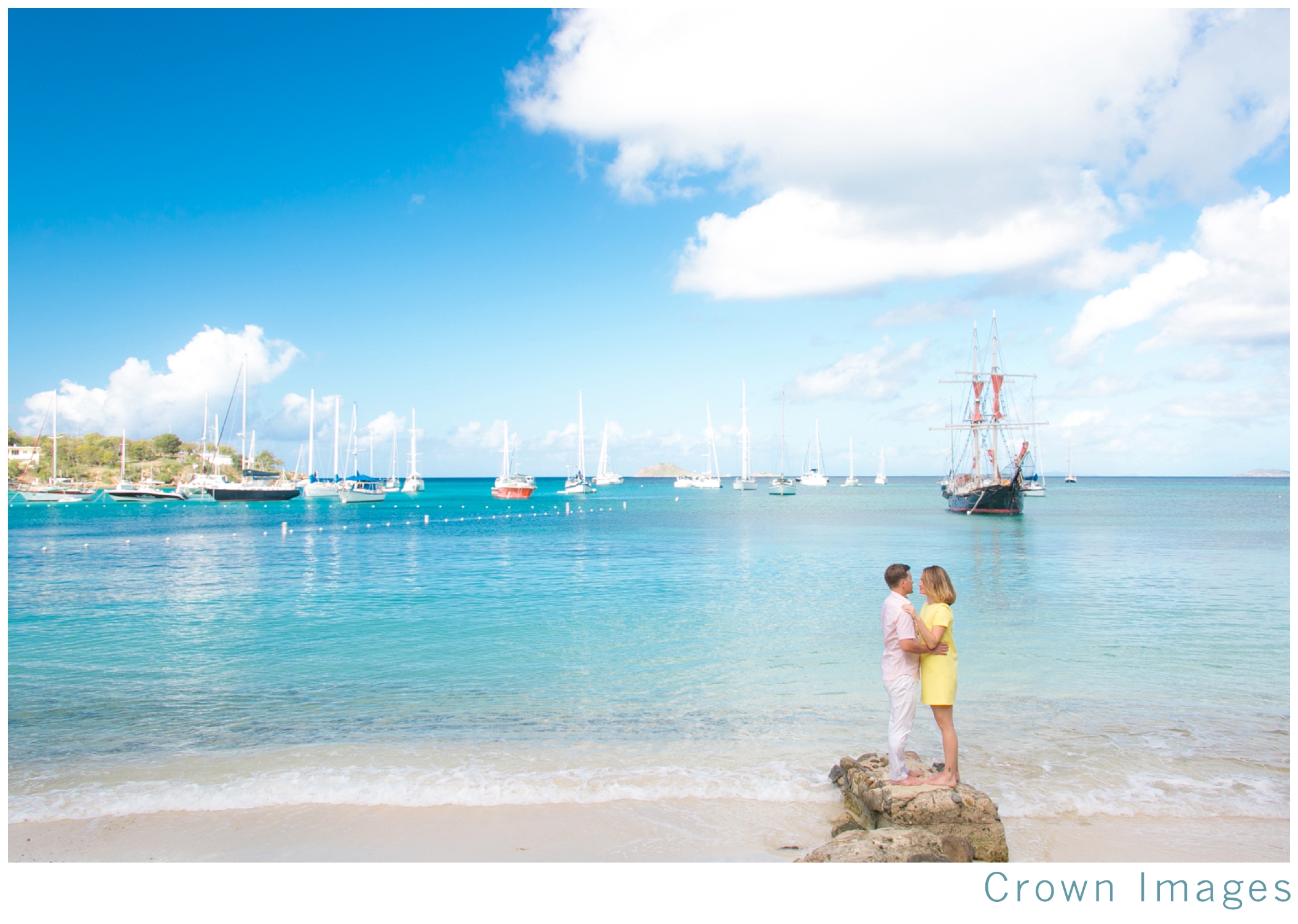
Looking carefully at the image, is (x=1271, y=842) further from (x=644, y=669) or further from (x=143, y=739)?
(x=143, y=739)

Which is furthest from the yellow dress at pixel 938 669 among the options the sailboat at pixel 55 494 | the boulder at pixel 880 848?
the sailboat at pixel 55 494

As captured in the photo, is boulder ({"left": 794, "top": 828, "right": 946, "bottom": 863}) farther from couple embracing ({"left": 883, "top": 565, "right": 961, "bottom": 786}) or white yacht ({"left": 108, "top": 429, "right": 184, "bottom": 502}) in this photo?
white yacht ({"left": 108, "top": 429, "right": 184, "bottom": 502})

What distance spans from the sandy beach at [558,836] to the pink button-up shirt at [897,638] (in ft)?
5.05

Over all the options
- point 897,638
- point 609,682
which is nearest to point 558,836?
point 897,638

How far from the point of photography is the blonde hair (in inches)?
217

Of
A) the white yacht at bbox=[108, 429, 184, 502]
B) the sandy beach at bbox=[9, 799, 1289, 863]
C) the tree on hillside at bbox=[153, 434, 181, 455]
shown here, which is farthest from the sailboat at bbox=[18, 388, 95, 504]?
the sandy beach at bbox=[9, 799, 1289, 863]

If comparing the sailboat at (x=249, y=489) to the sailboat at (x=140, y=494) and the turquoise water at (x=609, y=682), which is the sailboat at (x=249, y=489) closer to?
the sailboat at (x=140, y=494)

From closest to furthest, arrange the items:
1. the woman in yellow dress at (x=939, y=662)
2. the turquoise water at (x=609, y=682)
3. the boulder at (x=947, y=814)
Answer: the boulder at (x=947, y=814) → the woman in yellow dress at (x=939, y=662) → the turquoise water at (x=609, y=682)

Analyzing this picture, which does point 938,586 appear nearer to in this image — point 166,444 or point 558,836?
point 558,836

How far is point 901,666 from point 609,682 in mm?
6122

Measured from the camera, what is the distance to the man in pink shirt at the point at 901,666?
5539 mm

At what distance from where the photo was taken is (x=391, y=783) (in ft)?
23.0
